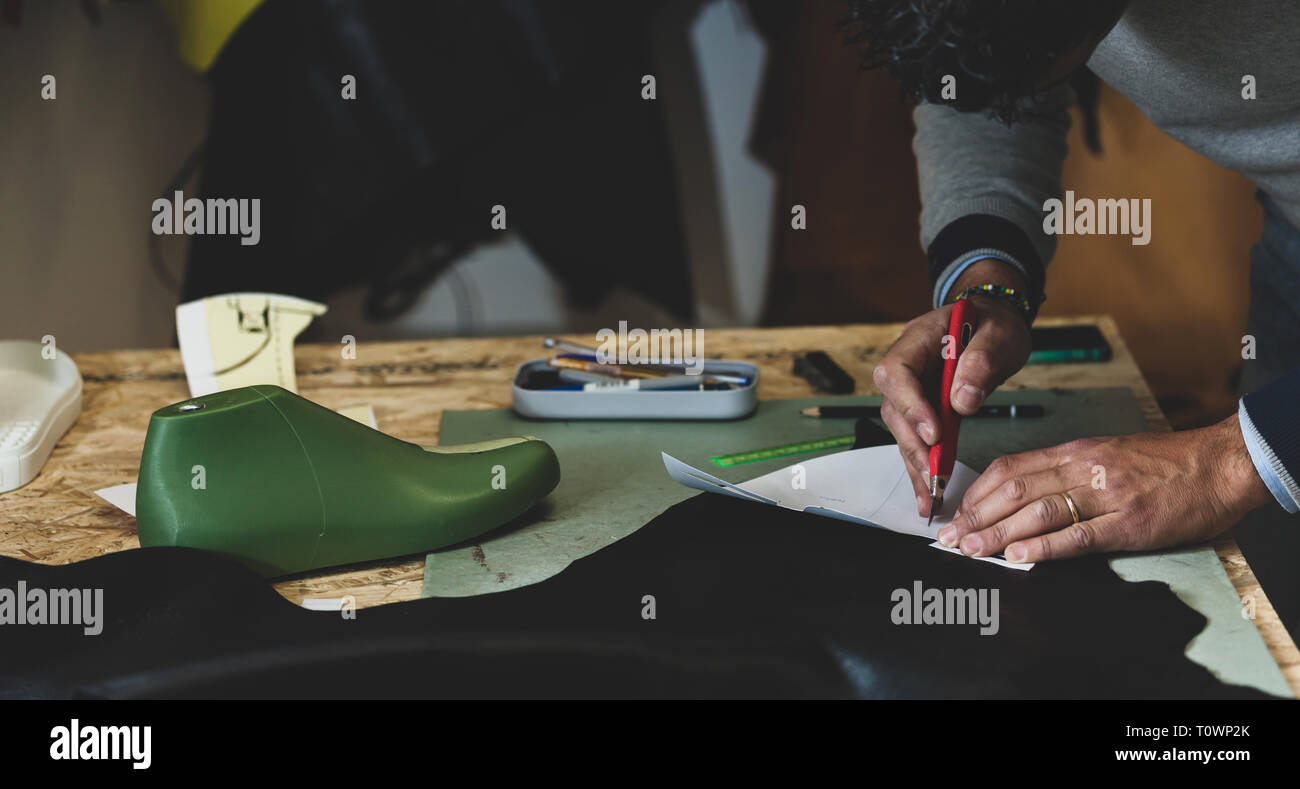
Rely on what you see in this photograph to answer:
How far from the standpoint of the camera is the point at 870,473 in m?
0.96

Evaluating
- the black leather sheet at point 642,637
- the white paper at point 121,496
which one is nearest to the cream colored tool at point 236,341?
the white paper at point 121,496

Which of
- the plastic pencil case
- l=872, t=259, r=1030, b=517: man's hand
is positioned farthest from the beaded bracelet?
the plastic pencil case

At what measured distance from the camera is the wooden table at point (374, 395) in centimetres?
83

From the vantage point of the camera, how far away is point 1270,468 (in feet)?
2.68

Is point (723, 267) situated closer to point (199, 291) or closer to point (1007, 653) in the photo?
point (199, 291)

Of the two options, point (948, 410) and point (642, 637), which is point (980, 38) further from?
point (642, 637)

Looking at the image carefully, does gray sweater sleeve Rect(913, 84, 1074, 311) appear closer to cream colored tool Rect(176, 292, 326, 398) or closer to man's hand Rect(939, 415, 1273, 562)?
man's hand Rect(939, 415, 1273, 562)

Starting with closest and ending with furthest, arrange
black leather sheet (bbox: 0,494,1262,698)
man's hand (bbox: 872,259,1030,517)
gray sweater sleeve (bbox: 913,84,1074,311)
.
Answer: black leather sheet (bbox: 0,494,1262,698), man's hand (bbox: 872,259,1030,517), gray sweater sleeve (bbox: 913,84,1074,311)

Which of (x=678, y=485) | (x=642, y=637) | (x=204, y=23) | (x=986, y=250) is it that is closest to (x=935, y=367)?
(x=986, y=250)

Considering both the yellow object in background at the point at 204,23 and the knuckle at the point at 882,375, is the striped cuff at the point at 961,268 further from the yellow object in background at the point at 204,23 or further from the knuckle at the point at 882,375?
the yellow object in background at the point at 204,23

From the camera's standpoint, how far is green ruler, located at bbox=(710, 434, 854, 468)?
1.04 m

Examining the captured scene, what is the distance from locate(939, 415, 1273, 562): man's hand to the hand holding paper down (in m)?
0.04
